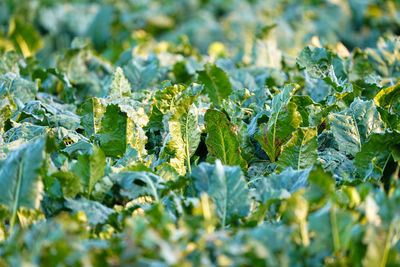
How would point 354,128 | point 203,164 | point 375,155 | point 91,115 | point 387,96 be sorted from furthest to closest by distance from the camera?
point 91,115 → point 387,96 → point 354,128 → point 375,155 → point 203,164

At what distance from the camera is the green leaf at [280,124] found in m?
2.43

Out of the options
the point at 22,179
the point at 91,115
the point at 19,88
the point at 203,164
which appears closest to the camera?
the point at 22,179

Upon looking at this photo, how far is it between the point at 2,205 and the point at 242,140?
3.78 feet

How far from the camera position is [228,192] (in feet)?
6.51

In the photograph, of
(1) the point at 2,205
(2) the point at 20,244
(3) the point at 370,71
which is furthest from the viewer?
(3) the point at 370,71

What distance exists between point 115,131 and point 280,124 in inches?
31.4

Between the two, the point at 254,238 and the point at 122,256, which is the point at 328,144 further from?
the point at 122,256

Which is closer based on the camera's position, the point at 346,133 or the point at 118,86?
the point at 346,133

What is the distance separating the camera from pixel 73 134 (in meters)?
2.58

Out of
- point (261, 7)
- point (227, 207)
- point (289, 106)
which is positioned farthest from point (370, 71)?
point (261, 7)

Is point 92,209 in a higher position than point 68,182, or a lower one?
lower

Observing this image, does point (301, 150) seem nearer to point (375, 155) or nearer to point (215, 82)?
point (375, 155)

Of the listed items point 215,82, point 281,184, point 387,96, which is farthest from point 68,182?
Result: point 387,96

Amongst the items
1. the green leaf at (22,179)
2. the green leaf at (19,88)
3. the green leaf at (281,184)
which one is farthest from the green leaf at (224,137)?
the green leaf at (19,88)
